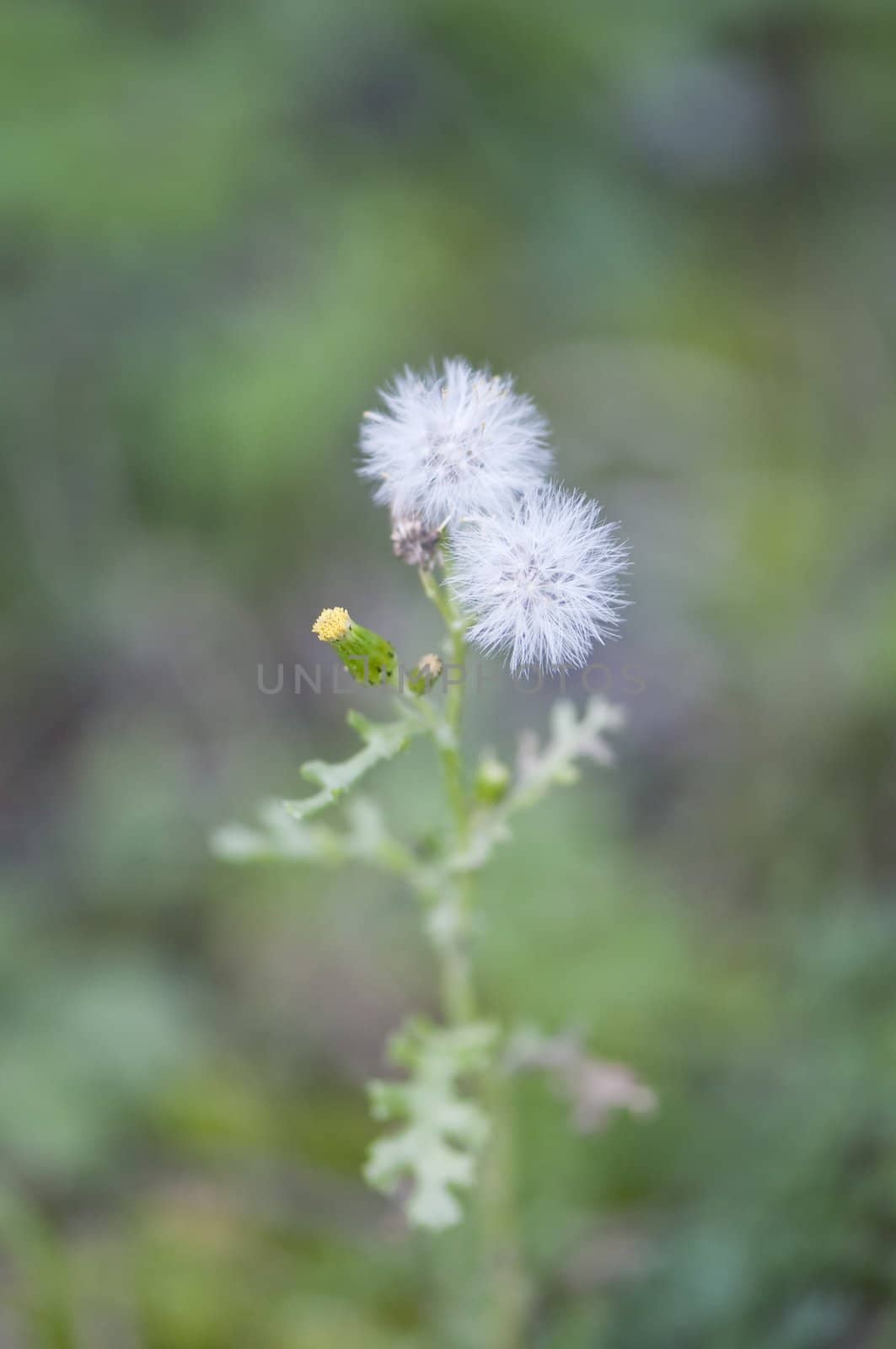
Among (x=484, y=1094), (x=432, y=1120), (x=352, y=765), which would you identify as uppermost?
(x=352, y=765)

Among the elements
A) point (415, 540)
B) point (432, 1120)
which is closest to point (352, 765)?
point (415, 540)

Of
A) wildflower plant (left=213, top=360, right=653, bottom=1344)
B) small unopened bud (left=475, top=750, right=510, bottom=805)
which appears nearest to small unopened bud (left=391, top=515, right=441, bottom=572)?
wildflower plant (left=213, top=360, right=653, bottom=1344)

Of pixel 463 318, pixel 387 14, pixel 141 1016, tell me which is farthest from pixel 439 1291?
pixel 387 14

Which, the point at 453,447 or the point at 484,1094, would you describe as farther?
the point at 484,1094

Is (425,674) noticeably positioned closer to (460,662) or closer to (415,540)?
(460,662)

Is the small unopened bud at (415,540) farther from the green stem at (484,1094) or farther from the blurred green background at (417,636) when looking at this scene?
the blurred green background at (417,636)

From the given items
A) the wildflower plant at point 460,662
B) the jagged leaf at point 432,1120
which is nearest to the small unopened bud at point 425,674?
the wildflower plant at point 460,662
